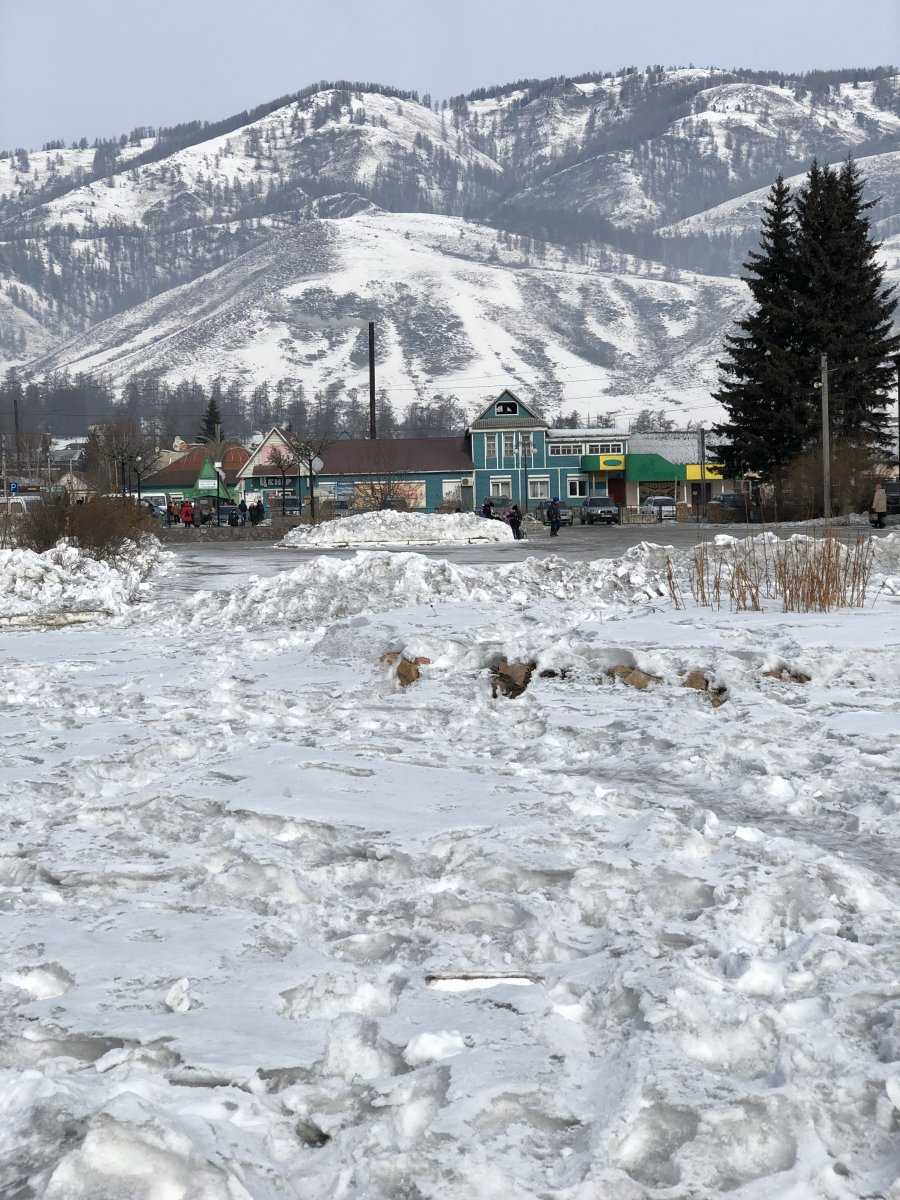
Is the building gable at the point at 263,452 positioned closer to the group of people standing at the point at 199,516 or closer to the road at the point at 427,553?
the group of people standing at the point at 199,516

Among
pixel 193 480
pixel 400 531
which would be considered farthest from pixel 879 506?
pixel 193 480

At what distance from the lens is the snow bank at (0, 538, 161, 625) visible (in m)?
15.4

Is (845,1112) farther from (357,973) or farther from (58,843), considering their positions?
(58,843)

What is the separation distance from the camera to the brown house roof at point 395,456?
88.8 meters

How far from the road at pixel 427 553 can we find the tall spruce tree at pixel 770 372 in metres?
7.30

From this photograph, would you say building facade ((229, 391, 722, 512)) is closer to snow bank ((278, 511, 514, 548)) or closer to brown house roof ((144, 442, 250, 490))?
brown house roof ((144, 442, 250, 490))

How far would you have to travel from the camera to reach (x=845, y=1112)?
283 centimetres

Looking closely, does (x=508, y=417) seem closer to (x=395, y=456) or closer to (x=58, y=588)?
(x=395, y=456)

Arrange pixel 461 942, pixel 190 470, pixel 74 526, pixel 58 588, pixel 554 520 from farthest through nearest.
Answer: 1. pixel 190 470
2. pixel 554 520
3. pixel 74 526
4. pixel 58 588
5. pixel 461 942

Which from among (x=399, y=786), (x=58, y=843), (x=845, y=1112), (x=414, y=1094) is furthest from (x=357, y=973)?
(x=399, y=786)

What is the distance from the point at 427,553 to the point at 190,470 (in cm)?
8998

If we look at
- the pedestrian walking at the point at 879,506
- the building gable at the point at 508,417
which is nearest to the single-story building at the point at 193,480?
the building gable at the point at 508,417

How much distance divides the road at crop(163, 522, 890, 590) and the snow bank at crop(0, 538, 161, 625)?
253 centimetres

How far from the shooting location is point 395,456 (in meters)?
90.2
